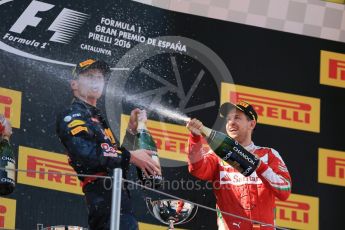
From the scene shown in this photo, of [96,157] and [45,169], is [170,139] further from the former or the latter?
[96,157]

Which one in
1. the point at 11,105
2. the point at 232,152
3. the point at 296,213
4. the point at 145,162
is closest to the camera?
the point at 145,162

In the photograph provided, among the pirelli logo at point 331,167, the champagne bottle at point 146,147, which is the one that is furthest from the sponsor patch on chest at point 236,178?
the pirelli logo at point 331,167

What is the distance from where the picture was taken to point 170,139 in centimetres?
656

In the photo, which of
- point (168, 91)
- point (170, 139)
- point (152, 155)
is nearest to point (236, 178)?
point (152, 155)

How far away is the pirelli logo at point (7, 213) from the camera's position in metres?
5.94

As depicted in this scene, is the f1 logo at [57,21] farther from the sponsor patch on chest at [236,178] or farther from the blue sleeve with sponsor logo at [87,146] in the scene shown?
the sponsor patch on chest at [236,178]

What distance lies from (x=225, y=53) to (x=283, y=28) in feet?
1.70

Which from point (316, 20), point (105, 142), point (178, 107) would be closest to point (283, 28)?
point (316, 20)

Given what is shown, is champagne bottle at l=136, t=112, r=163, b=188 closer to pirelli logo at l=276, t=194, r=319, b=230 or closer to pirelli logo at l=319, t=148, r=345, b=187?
pirelli logo at l=276, t=194, r=319, b=230

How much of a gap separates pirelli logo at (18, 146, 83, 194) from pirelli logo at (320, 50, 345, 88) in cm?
200

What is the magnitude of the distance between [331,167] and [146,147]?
74.2 inches

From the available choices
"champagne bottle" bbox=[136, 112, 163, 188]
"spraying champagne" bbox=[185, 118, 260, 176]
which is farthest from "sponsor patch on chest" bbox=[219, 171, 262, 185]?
"champagne bottle" bbox=[136, 112, 163, 188]

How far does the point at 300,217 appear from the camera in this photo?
678 cm

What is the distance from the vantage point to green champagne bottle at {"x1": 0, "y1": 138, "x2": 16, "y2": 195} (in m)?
5.47
